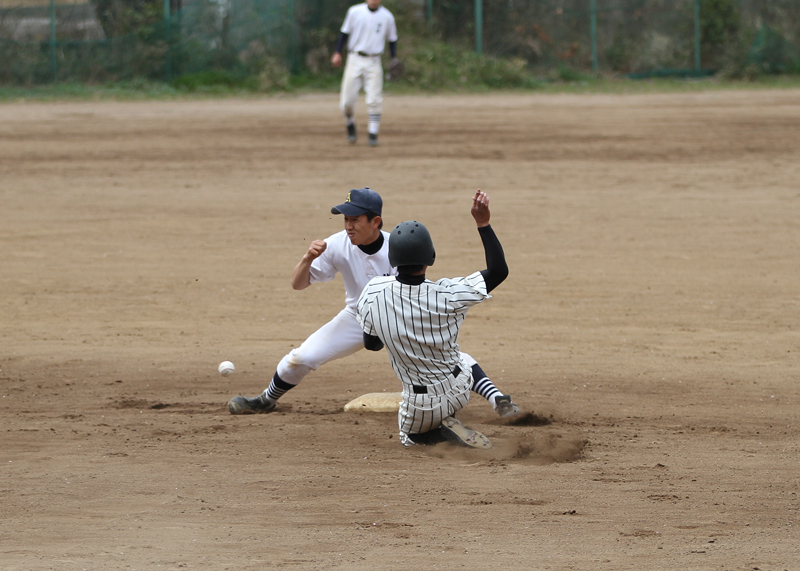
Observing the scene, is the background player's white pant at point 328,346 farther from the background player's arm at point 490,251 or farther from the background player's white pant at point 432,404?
the background player's arm at point 490,251

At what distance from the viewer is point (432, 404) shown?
529cm

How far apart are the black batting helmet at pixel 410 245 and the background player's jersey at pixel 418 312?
19cm

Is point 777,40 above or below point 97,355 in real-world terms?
above

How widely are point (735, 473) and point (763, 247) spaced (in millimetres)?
6100

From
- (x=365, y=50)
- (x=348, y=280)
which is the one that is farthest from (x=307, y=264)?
(x=365, y=50)

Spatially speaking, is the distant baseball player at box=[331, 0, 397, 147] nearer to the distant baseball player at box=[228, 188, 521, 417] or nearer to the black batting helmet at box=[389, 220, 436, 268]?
the distant baseball player at box=[228, 188, 521, 417]

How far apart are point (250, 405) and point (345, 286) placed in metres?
1.13

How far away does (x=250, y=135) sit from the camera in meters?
16.2

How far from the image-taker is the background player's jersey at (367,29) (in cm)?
1489

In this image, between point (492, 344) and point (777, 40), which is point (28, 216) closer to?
point (492, 344)

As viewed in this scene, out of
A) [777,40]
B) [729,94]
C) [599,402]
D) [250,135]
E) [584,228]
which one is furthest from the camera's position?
[777,40]

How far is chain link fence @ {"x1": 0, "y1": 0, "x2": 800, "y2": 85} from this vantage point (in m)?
21.6

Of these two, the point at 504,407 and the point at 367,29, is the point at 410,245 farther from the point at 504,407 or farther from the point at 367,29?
the point at 367,29

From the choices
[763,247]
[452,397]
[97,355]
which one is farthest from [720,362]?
[97,355]
